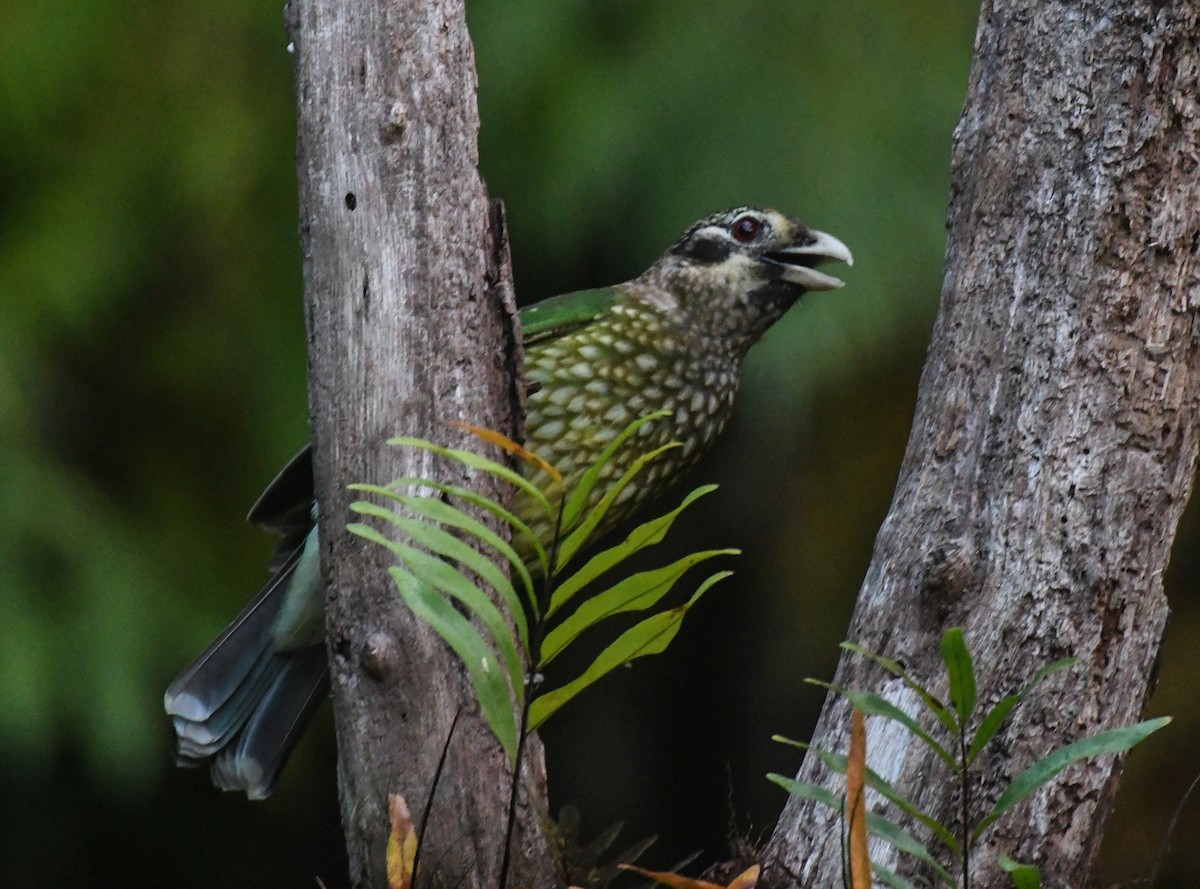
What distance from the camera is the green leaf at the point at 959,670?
4.40 feet

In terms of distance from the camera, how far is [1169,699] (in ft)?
12.3

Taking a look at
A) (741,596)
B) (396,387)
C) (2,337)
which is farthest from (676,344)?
(2,337)

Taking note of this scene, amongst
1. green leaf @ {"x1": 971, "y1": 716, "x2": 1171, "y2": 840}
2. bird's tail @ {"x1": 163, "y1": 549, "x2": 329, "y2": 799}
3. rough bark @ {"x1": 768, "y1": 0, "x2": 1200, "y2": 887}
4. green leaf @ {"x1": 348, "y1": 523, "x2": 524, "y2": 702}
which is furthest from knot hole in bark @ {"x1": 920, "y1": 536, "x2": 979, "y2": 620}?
bird's tail @ {"x1": 163, "y1": 549, "x2": 329, "y2": 799}

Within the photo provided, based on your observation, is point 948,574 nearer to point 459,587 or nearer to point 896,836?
point 896,836

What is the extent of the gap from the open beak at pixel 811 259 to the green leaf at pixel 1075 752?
1.42 metres

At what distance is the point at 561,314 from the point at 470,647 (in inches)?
58.4

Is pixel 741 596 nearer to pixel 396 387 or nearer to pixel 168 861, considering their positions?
pixel 168 861

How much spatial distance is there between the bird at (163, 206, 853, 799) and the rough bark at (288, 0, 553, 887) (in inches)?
24.5

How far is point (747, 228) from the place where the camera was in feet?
9.30

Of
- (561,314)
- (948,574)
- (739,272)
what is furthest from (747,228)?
(948,574)

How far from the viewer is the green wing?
2.74m

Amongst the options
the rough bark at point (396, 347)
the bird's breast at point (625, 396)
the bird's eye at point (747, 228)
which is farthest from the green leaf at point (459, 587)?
the bird's eye at point (747, 228)

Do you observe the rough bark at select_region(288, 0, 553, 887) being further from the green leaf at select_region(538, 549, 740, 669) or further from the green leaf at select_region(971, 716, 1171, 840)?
the green leaf at select_region(971, 716, 1171, 840)

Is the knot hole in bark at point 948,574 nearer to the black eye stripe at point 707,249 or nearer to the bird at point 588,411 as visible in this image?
the bird at point 588,411
